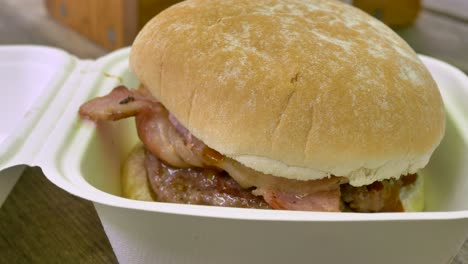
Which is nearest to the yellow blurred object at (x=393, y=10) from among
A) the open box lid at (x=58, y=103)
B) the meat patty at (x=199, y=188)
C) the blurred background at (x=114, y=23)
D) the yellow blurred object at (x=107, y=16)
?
the blurred background at (x=114, y=23)

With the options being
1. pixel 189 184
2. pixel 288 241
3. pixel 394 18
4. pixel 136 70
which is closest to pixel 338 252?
pixel 288 241

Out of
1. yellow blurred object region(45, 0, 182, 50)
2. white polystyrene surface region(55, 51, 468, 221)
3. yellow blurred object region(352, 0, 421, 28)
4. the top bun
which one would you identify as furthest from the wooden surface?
yellow blurred object region(352, 0, 421, 28)

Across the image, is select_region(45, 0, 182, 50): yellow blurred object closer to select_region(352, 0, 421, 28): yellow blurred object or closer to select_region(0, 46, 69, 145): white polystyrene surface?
select_region(0, 46, 69, 145): white polystyrene surface

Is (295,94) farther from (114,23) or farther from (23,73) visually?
(114,23)

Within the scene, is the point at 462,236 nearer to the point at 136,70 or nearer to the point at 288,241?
the point at 288,241

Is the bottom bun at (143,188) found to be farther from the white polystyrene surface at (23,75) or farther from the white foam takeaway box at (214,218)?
the white polystyrene surface at (23,75)
